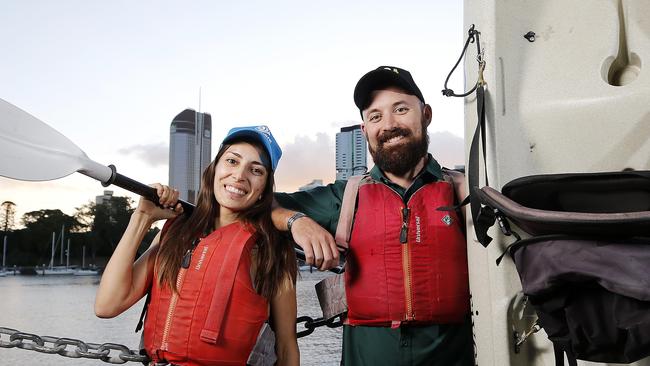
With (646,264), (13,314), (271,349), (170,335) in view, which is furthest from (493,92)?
(13,314)

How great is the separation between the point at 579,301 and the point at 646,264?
19 cm

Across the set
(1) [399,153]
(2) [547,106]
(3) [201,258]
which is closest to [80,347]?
(3) [201,258]

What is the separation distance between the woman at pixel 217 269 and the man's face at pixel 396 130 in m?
0.49

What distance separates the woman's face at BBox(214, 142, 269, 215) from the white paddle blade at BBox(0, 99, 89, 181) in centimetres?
70

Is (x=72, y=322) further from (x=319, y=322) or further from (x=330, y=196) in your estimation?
(x=330, y=196)

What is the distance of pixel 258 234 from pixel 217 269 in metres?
0.25

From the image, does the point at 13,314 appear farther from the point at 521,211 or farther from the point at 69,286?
the point at 521,211

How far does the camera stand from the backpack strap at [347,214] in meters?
2.47

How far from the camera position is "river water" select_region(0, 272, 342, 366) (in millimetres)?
28188

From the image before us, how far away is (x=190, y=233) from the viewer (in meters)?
2.49

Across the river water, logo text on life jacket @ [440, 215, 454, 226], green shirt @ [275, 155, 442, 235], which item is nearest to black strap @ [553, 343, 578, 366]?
logo text on life jacket @ [440, 215, 454, 226]

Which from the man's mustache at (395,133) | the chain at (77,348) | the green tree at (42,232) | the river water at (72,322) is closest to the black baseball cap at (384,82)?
the man's mustache at (395,133)

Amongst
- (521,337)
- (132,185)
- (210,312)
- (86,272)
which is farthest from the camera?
(86,272)

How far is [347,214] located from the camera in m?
2.50
